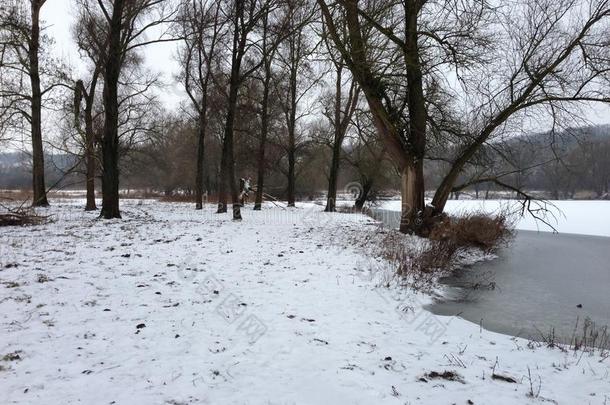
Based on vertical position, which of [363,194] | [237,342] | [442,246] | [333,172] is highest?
[333,172]

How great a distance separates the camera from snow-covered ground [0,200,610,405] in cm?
336

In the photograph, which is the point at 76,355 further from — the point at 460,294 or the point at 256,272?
the point at 460,294

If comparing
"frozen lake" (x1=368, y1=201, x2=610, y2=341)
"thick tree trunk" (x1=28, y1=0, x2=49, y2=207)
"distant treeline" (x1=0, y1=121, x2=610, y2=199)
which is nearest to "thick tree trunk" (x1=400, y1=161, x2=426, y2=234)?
"distant treeline" (x1=0, y1=121, x2=610, y2=199)

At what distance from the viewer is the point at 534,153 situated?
13312 mm

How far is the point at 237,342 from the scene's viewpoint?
4285mm

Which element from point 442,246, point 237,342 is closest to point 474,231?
point 442,246

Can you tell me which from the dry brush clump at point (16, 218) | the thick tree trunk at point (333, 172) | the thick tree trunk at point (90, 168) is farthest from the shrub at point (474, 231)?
the thick tree trunk at point (90, 168)

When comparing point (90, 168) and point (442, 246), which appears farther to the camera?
point (90, 168)

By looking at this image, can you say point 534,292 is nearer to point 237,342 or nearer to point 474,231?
point 474,231

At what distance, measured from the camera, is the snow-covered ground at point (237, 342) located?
3.36 meters

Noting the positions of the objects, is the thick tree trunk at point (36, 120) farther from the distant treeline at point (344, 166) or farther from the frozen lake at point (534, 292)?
the frozen lake at point (534, 292)

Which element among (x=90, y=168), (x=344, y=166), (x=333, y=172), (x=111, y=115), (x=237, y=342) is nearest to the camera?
(x=237, y=342)

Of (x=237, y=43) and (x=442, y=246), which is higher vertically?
(x=237, y=43)

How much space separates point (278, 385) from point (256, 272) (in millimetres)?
3766
